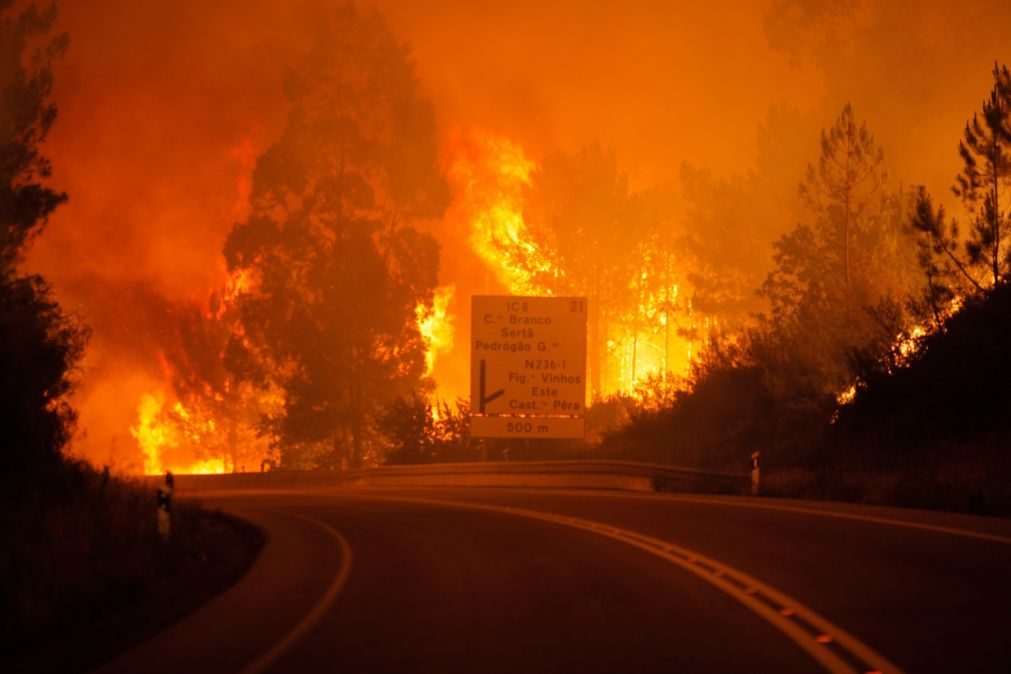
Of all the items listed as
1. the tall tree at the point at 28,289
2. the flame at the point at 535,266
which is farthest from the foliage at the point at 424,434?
the tall tree at the point at 28,289

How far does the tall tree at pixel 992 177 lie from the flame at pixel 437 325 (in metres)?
29.3

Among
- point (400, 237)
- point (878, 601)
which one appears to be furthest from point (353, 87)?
point (878, 601)

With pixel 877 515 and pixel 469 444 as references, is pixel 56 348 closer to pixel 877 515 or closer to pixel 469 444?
pixel 877 515

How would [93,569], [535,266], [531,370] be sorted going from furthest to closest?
1. [535,266]
2. [531,370]
3. [93,569]

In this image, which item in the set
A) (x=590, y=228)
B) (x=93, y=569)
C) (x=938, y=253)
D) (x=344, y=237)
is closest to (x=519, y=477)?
(x=938, y=253)

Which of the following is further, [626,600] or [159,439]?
[159,439]

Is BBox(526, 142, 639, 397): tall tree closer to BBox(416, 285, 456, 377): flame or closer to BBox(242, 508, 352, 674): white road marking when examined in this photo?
BBox(416, 285, 456, 377): flame

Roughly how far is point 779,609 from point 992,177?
→ 65.7 ft

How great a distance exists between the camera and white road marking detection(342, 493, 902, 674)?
315 inches

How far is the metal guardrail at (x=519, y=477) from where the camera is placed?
3070cm

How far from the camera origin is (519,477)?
120ft

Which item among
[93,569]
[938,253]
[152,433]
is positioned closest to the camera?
[93,569]

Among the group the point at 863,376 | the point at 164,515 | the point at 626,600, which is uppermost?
the point at 863,376

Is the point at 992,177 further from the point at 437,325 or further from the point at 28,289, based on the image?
the point at 437,325
